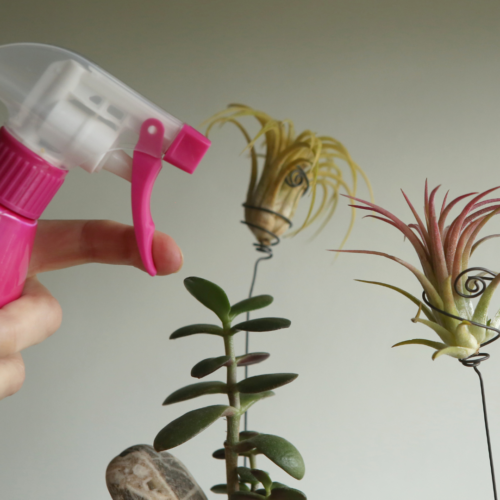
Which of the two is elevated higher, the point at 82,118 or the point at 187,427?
the point at 82,118

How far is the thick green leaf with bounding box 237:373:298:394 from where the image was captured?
315 mm

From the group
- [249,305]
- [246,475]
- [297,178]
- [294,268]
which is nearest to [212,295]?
[249,305]

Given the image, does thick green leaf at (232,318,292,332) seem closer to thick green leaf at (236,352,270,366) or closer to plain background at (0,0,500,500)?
thick green leaf at (236,352,270,366)

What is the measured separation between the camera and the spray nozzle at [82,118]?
0.99 feet

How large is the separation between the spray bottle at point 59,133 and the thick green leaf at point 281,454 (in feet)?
0.63

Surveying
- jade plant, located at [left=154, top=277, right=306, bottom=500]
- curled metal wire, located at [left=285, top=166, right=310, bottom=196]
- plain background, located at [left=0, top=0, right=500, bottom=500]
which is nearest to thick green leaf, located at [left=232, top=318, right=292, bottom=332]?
jade plant, located at [left=154, top=277, right=306, bottom=500]

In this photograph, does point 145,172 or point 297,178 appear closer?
point 145,172

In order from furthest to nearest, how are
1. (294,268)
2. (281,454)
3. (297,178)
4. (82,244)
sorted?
(294,268)
(297,178)
(82,244)
(281,454)

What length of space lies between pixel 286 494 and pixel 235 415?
7 centimetres

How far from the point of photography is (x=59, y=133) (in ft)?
1.01

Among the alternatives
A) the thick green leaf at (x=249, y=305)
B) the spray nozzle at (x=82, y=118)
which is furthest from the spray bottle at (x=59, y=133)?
the thick green leaf at (x=249, y=305)

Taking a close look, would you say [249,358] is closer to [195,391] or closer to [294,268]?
[195,391]

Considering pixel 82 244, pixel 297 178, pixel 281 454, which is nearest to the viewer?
pixel 281 454

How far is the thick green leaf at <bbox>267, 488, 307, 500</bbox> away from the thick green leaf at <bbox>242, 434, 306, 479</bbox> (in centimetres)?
1
